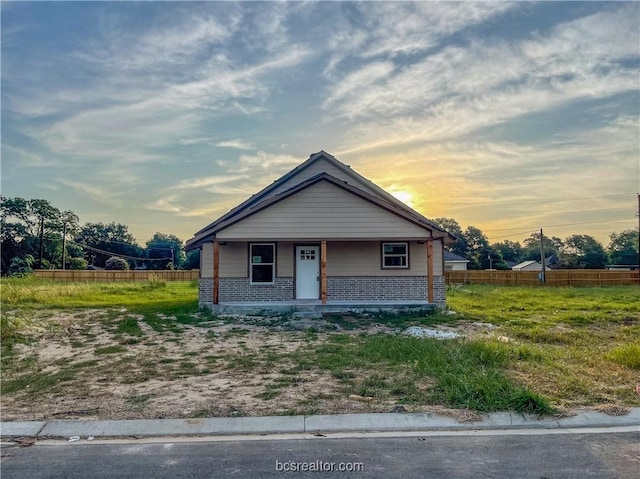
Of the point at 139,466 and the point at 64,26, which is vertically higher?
the point at 64,26

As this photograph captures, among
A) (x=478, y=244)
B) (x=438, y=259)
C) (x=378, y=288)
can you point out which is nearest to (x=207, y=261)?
(x=378, y=288)

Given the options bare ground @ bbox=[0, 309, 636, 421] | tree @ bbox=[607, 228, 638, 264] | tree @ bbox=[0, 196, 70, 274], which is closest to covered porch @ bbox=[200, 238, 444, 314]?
bare ground @ bbox=[0, 309, 636, 421]

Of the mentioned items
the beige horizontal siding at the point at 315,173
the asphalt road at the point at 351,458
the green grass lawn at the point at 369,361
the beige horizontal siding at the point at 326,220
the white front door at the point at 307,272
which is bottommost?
the asphalt road at the point at 351,458

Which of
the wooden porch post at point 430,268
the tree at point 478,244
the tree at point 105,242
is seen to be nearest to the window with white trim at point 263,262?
the wooden porch post at point 430,268

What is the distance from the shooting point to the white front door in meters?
16.6

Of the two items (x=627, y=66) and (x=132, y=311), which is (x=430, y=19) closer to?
(x=627, y=66)

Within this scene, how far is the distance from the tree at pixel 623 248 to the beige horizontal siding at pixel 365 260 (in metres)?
39.0

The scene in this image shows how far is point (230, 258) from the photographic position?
647 inches

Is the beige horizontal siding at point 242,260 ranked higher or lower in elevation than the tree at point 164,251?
lower

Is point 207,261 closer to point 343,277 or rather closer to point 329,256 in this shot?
point 329,256

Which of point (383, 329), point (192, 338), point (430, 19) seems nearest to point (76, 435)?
point (192, 338)

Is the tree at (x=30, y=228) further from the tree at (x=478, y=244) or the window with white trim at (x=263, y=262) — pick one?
the tree at (x=478, y=244)

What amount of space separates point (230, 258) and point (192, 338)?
6013 millimetres

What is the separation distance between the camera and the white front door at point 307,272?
16.6 m
